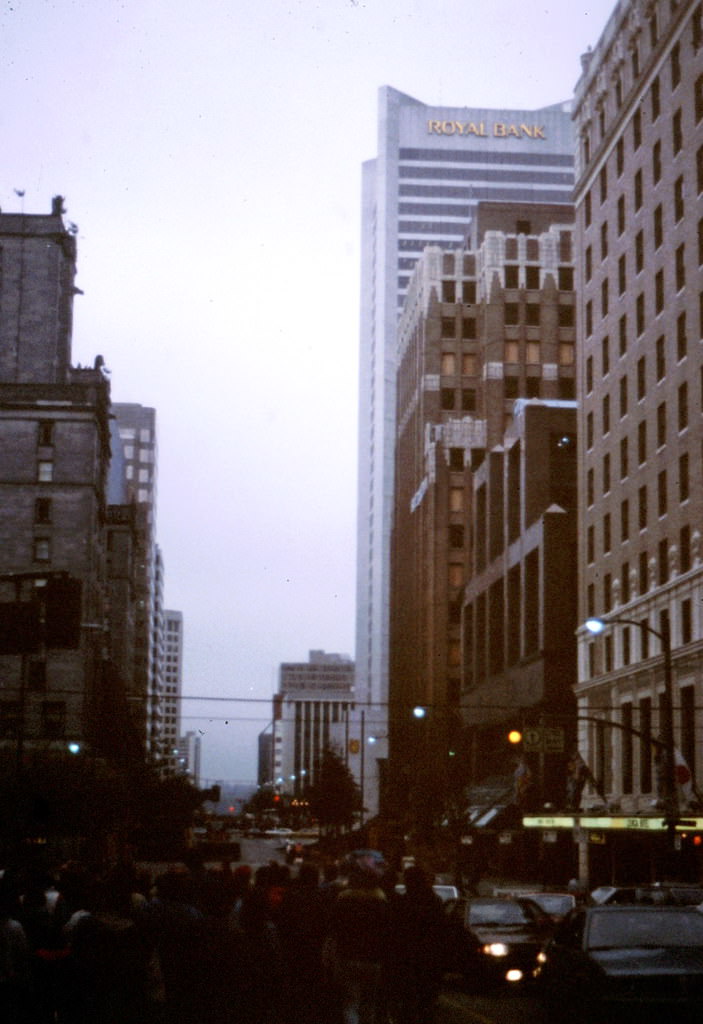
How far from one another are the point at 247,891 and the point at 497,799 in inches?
2965

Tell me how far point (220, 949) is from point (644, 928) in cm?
568

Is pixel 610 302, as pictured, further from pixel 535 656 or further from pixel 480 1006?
pixel 480 1006

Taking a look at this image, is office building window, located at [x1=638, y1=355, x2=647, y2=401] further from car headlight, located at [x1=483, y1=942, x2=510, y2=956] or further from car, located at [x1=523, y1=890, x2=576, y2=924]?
car headlight, located at [x1=483, y1=942, x2=510, y2=956]

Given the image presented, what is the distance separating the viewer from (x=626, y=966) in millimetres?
15844

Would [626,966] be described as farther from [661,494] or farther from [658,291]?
[658,291]

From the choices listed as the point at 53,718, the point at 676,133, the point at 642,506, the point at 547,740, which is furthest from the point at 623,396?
the point at 53,718

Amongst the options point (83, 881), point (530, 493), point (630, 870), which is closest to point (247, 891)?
point (83, 881)

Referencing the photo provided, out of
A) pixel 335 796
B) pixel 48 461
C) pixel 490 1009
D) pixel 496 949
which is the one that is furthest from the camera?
pixel 335 796

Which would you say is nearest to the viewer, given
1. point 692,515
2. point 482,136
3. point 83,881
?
point 83,881

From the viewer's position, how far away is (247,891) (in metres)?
14.0

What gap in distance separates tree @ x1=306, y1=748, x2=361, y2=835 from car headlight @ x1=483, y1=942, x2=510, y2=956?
11828 cm

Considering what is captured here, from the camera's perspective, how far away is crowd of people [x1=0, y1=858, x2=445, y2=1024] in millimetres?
12938

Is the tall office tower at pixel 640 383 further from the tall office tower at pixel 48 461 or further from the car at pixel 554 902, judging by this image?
the tall office tower at pixel 48 461

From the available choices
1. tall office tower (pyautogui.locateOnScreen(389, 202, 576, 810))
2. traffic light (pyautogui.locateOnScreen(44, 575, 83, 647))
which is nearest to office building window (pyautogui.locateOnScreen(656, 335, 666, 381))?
tall office tower (pyautogui.locateOnScreen(389, 202, 576, 810))
